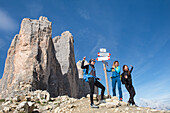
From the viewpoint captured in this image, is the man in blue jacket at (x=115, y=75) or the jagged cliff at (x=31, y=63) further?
the jagged cliff at (x=31, y=63)

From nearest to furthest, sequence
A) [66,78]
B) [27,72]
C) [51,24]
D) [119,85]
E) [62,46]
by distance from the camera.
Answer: [119,85], [27,72], [51,24], [66,78], [62,46]

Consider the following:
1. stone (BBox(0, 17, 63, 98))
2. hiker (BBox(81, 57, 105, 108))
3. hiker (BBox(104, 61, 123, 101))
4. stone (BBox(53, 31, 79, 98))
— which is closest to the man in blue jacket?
hiker (BBox(104, 61, 123, 101))

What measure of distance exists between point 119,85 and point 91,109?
8.63ft

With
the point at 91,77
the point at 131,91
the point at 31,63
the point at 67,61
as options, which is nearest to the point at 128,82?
the point at 131,91

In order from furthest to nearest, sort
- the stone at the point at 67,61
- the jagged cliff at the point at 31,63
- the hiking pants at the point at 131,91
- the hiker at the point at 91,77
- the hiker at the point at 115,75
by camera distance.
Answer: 1. the stone at the point at 67,61
2. the jagged cliff at the point at 31,63
3. the hiker at the point at 115,75
4. the hiking pants at the point at 131,91
5. the hiker at the point at 91,77

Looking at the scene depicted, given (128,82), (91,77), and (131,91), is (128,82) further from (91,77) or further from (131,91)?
(91,77)

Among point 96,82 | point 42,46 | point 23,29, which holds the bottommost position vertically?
point 96,82

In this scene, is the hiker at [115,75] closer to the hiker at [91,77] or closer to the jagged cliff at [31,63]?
the hiker at [91,77]

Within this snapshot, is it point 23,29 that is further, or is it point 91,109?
point 23,29

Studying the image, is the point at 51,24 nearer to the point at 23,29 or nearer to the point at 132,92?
the point at 23,29

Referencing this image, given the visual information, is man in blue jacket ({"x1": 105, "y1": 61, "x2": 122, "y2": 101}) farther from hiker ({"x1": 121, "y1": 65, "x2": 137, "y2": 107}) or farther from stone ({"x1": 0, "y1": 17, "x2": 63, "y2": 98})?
stone ({"x1": 0, "y1": 17, "x2": 63, "y2": 98})

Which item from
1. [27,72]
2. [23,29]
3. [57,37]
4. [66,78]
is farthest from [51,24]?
[57,37]

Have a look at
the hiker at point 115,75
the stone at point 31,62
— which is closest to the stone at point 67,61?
the stone at point 31,62

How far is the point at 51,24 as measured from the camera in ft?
61.9
